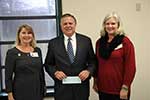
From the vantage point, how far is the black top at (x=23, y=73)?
279cm

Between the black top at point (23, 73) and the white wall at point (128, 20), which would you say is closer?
the black top at point (23, 73)

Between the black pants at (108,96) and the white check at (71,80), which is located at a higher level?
the white check at (71,80)

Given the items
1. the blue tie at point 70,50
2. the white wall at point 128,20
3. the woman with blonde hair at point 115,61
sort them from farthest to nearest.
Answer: the white wall at point 128,20
the blue tie at point 70,50
the woman with blonde hair at point 115,61

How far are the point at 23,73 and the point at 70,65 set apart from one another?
0.53m

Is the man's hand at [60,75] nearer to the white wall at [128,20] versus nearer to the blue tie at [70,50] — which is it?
the blue tie at [70,50]

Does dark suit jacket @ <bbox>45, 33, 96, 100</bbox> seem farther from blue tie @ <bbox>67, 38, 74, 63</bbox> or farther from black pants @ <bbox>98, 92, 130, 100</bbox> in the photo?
black pants @ <bbox>98, 92, 130, 100</bbox>

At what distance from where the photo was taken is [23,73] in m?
2.82

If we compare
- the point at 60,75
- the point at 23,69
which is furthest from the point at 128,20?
the point at 23,69

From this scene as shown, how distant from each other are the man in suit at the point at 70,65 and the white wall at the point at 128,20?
3.58 feet

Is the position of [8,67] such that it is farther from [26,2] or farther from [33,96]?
[26,2]

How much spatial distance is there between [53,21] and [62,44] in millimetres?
1292

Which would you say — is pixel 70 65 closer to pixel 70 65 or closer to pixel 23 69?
pixel 70 65

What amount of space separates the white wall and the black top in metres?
1.27

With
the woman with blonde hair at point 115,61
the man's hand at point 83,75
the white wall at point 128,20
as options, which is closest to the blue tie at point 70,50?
the man's hand at point 83,75
